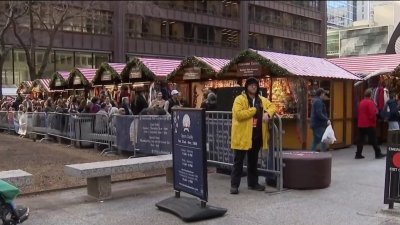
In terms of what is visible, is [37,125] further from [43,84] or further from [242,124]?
[242,124]

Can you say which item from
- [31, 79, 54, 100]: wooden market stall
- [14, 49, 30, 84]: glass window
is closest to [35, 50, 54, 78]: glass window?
[14, 49, 30, 84]: glass window

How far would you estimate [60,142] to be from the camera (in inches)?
661

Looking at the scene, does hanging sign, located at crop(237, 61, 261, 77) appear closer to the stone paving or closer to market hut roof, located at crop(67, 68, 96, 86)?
the stone paving

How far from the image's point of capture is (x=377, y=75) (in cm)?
1564

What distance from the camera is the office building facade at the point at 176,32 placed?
42062 mm

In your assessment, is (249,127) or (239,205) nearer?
(239,205)

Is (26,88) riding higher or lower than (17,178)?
higher

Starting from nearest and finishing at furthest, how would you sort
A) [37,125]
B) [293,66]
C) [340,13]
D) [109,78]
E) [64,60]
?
[293,66] → [37,125] → [109,78] → [64,60] → [340,13]

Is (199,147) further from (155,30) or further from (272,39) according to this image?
(272,39)

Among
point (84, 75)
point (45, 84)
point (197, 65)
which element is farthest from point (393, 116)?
point (45, 84)

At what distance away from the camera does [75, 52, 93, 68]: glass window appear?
44750 millimetres

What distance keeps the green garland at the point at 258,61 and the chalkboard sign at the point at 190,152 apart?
6.77 metres

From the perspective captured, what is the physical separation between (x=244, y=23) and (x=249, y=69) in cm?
4669

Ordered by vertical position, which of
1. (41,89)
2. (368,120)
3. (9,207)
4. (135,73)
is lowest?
(9,207)
